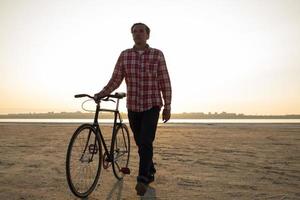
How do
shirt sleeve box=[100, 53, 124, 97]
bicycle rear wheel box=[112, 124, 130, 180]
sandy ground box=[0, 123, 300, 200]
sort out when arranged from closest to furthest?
sandy ground box=[0, 123, 300, 200] < shirt sleeve box=[100, 53, 124, 97] < bicycle rear wheel box=[112, 124, 130, 180]

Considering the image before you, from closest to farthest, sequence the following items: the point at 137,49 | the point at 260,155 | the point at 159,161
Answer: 1. the point at 137,49
2. the point at 159,161
3. the point at 260,155

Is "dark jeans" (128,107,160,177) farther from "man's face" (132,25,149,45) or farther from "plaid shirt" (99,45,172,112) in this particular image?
"man's face" (132,25,149,45)

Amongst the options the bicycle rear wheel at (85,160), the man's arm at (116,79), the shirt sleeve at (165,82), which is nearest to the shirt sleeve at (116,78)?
the man's arm at (116,79)

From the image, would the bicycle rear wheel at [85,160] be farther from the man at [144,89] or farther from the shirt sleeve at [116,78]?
the shirt sleeve at [116,78]

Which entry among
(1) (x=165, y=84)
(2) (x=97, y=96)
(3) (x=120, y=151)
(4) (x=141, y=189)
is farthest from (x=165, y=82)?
(4) (x=141, y=189)

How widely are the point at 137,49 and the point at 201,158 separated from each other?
12.3 feet

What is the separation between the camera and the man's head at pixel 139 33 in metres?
5.57

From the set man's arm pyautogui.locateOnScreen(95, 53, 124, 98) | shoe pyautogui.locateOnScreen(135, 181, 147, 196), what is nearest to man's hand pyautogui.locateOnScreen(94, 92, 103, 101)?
man's arm pyautogui.locateOnScreen(95, 53, 124, 98)

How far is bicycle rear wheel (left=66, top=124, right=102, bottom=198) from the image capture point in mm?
4941

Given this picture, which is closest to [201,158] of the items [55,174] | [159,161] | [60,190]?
[159,161]

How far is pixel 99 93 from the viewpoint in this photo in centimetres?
546

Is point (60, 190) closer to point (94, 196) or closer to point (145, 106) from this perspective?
point (94, 196)

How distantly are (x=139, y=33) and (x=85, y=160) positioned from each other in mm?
1944

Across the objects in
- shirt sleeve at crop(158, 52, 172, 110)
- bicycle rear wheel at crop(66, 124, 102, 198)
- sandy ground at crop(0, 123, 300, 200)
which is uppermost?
shirt sleeve at crop(158, 52, 172, 110)
